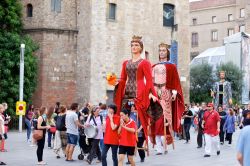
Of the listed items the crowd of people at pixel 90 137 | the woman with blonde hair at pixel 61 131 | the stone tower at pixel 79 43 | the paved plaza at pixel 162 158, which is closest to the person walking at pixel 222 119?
the paved plaza at pixel 162 158

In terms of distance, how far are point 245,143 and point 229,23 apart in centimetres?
7844

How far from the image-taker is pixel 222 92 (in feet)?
69.1

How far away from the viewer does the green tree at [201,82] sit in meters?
54.1

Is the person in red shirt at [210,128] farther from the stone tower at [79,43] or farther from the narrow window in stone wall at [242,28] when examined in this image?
the narrow window in stone wall at [242,28]

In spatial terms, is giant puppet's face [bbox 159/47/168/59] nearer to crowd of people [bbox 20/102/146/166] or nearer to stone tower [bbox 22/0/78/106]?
crowd of people [bbox 20/102/146/166]

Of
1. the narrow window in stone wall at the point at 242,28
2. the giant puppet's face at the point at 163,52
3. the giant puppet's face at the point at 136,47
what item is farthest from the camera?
the narrow window in stone wall at the point at 242,28

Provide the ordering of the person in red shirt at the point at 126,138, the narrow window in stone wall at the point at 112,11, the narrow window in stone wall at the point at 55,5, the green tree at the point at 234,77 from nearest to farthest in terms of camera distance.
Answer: the person in red shirt at the point at 126,138 < the narrow window in stone wall at the point at 55,5 < the narrow window in stone wall at the point at 112,11 < the green tree at the point at 234,77

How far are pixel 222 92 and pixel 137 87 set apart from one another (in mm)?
11696

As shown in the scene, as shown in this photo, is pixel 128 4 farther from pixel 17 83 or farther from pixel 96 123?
pixel 96 123

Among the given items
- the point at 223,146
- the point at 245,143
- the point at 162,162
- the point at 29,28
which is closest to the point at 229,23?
the point at 29,28

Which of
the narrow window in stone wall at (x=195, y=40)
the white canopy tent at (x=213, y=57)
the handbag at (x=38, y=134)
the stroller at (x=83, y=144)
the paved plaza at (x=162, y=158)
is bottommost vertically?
the paved plaza at (x=162, y=158)

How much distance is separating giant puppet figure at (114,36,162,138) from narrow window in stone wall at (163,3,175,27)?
3483 cm

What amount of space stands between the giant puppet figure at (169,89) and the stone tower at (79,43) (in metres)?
29.4

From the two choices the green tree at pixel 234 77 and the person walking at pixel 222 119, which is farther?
the green tree at pixel 234 77
